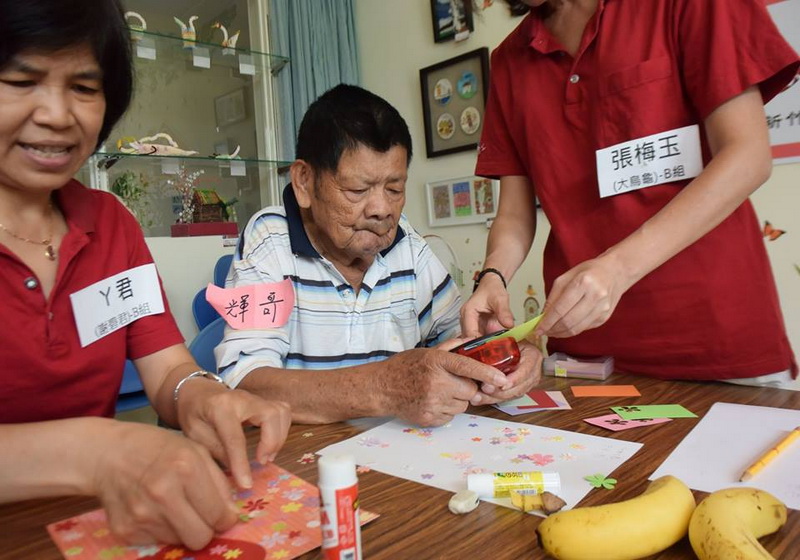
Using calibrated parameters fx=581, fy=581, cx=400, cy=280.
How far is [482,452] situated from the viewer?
0.86m

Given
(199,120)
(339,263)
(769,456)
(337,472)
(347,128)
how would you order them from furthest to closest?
1. (199,120)
2. (339,263)
3. (347,128)
4. (769,456)
5. (337,472)

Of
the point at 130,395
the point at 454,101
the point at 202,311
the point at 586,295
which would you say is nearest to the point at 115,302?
the point at 586,295

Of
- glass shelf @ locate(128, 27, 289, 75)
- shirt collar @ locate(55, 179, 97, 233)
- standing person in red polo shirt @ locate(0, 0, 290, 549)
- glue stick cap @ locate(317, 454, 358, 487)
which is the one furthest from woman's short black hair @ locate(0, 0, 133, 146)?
glass shelf @ locate(128, 27, 289, 75)

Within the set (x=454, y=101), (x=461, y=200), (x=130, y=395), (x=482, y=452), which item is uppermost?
(x=454, y=101)

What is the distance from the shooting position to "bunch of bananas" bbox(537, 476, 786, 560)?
0.54 m

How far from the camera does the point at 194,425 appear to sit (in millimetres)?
853

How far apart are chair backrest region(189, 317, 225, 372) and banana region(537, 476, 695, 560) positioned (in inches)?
50.7

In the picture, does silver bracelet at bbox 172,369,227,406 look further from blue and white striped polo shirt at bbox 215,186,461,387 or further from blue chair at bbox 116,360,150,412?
blue chair at bbox 116,360,150,412

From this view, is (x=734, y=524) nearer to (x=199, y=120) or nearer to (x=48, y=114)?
(x=48, y=114)

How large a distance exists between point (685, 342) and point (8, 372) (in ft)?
4.01

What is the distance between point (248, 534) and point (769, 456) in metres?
0.65

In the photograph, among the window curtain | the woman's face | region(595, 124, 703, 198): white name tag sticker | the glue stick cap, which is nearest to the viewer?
the glue stick cap

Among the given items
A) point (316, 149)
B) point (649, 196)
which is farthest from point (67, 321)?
point (649, 196)

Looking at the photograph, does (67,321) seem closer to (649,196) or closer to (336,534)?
(336,534)
